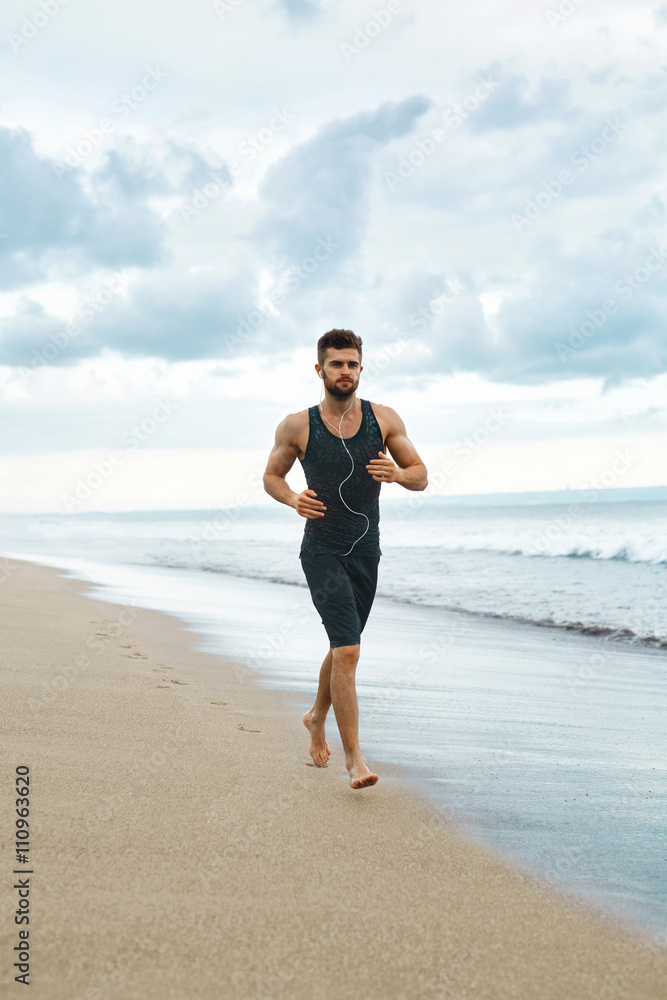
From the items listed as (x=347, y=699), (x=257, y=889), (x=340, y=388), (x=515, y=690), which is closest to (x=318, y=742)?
(x=347, y=699)

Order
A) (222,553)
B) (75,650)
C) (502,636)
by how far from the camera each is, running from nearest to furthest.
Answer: (75,650)
(502,636)
(222,553)

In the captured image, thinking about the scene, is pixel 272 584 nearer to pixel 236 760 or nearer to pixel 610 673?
pixel 610 673

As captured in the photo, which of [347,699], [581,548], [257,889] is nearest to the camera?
[257,889]

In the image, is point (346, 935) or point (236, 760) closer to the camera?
point (346, 935)

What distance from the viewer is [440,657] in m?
8.11

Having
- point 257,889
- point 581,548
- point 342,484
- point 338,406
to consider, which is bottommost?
point 257,889

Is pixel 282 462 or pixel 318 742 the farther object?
pixel 318 742

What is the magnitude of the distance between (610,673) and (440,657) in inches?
62.7

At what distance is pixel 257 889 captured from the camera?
8.70 ft

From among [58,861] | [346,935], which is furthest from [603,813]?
[58,861]

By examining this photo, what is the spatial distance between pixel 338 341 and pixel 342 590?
122 centimetres

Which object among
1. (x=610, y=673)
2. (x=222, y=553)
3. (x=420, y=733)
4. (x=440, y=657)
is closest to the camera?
(x=420, y=733)

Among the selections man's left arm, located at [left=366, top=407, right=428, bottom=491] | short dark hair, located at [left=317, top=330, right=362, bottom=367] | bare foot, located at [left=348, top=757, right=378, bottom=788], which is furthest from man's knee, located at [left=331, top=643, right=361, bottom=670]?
short dark hair, located at [left=317, top=330, right=362, bottom=367]

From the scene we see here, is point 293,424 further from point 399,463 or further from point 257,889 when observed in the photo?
point 257,889
